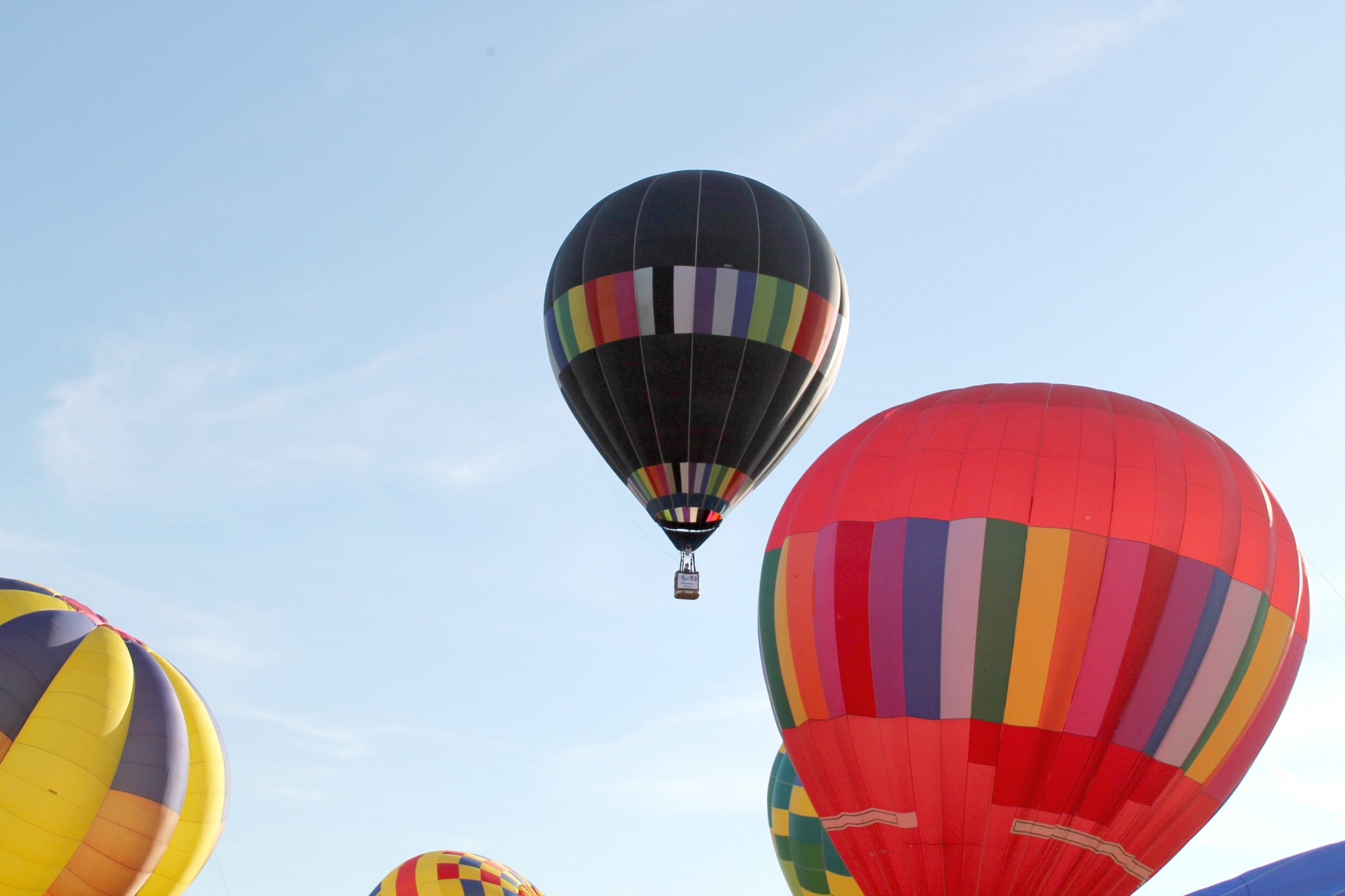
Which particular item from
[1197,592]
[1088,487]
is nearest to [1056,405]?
[1088,487]

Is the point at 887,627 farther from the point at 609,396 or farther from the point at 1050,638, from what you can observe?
the point at 609,396

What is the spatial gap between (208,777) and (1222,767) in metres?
11.3

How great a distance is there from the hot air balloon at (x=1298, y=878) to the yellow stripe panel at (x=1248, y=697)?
1.21 meters

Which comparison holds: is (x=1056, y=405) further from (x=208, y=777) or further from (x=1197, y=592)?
(x=208, y=777)

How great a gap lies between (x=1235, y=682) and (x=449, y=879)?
15.5 meters

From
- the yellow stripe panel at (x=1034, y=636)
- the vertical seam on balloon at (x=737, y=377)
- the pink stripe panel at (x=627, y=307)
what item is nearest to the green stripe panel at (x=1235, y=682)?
the yellow stripe panel at (x=1034, y=636)

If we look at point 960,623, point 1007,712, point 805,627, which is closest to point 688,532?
point 805,627

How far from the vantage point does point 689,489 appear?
19.4m

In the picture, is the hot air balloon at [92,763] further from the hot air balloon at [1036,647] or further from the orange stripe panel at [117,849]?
the hot air balloon at [1036,647]

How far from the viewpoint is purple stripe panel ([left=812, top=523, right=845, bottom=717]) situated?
11.6 m

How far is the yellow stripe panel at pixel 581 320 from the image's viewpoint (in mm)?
19391

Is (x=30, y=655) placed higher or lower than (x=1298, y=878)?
higher

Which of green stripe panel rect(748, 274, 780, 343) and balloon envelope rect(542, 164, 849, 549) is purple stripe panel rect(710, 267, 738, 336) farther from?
green stripe panel rect(748, 274, 780, 343)

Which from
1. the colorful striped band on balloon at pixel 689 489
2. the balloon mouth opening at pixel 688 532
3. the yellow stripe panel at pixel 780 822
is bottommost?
the yellow stripe panel at pixel 780 822
